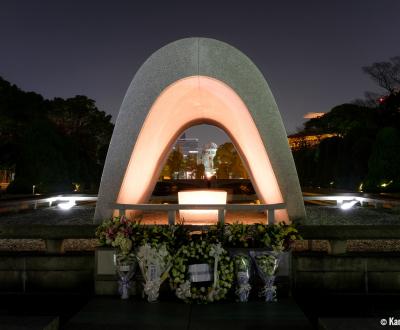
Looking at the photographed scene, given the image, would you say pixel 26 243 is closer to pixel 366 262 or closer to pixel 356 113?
pixel 366 262

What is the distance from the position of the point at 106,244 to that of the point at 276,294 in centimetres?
237

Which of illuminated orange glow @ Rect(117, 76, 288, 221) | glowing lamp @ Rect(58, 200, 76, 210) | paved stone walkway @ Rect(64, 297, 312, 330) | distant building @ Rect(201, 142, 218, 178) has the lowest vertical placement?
paved stone walkway @ Rect(64, 297, 312, 330)

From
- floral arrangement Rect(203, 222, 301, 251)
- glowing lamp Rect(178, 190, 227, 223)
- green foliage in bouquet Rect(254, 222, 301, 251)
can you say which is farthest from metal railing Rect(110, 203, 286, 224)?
glowing lamp Rect(178, 190, 227, 223)

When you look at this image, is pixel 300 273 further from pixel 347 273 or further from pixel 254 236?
pixel 254 236

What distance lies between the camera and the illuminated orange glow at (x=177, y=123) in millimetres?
8797

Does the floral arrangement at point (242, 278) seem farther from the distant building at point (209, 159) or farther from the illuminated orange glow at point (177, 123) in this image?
the distant building at point (209, 159)

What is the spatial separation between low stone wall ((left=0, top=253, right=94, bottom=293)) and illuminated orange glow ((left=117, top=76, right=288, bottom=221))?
2.55 m

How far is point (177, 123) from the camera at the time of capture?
12.8m

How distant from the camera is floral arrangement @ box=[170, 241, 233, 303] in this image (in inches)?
197

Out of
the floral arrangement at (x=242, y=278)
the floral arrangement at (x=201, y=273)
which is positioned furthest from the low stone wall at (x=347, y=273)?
the floral arrangement at (x=201, y=273)

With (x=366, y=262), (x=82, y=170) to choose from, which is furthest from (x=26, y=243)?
(x=82, y=170)

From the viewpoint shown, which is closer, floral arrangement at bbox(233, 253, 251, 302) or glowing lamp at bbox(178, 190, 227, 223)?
floral arrangement at bbox(233, 253, 251, 302)

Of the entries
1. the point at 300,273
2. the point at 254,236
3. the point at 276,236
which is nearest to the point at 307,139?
the point at 300,273

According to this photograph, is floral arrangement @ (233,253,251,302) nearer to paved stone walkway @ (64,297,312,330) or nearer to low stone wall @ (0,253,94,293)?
paved stone walkway @ (64,297,312,330)
